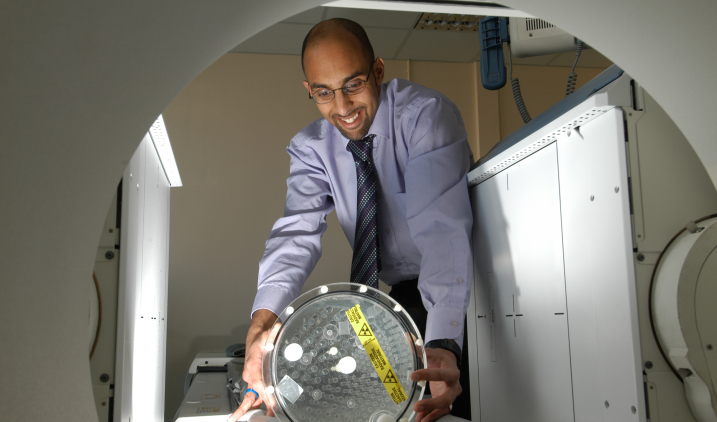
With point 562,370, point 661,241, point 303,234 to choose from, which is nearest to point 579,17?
point 661,241

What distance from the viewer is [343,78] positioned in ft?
4.37

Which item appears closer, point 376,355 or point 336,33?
point 376,355

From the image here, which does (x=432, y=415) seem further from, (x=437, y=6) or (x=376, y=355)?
(x=437, y=6)

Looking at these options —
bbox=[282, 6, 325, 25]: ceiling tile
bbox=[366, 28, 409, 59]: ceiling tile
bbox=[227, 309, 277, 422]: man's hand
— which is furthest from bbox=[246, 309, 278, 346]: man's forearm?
Result: bbox=[366, 28, 409, 59]: ceiling tile

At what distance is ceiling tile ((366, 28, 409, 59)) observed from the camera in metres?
3.38

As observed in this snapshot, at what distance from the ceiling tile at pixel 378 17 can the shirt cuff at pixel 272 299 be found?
7.61ft

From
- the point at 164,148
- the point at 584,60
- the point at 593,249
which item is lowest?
the point at 593,249

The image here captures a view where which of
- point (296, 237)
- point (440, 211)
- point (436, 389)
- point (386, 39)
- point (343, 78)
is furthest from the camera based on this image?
point (386, 39)

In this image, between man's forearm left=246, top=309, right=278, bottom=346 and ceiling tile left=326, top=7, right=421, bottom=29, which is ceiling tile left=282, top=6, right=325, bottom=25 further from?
man's forearm left=246, top=309, right=278, bottom=346

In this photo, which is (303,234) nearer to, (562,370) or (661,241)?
(562,370)

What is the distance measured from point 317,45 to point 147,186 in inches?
23.7

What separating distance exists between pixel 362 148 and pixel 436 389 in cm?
74

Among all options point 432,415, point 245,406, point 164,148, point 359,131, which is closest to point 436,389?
point 432,415

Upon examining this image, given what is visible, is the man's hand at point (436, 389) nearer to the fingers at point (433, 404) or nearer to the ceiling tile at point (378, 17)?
the fingers at point (433, 404)
